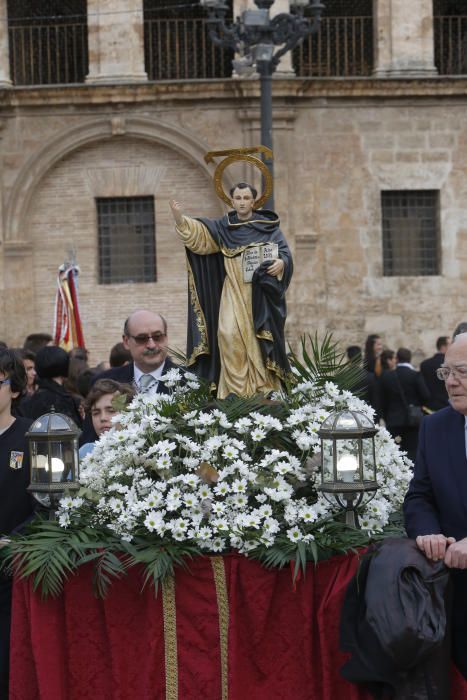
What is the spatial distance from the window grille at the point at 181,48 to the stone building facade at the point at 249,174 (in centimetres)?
135

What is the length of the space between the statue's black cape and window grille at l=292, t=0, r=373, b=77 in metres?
16.8

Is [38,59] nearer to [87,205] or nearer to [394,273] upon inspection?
[87,205]

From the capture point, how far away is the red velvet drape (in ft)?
18.2

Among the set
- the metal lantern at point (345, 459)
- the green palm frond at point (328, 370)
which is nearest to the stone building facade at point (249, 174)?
the green palm frond at point (328, 370)

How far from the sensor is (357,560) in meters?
5.53

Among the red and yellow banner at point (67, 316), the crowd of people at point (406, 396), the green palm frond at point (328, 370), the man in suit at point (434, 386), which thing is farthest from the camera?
the red and yellow banner at point (67, 316)

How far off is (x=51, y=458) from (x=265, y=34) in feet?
38.5

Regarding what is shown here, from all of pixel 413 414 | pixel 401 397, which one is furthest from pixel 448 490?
pixel 401 397

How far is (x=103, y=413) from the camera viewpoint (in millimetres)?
7242

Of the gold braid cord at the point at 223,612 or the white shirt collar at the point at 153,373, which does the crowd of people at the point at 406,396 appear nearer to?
the white shirt collar at the point at 153,373

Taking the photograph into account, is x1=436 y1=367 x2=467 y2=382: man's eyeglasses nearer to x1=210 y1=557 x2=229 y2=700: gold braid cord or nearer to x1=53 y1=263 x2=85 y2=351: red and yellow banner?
x1=210 y1=557 x2=229 y2=700: gold braid cord

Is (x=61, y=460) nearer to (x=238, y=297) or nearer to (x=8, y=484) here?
(x=8, y=484)

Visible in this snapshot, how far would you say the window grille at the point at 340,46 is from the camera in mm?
23875

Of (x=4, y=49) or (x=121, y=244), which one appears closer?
(x=4, y=49)
